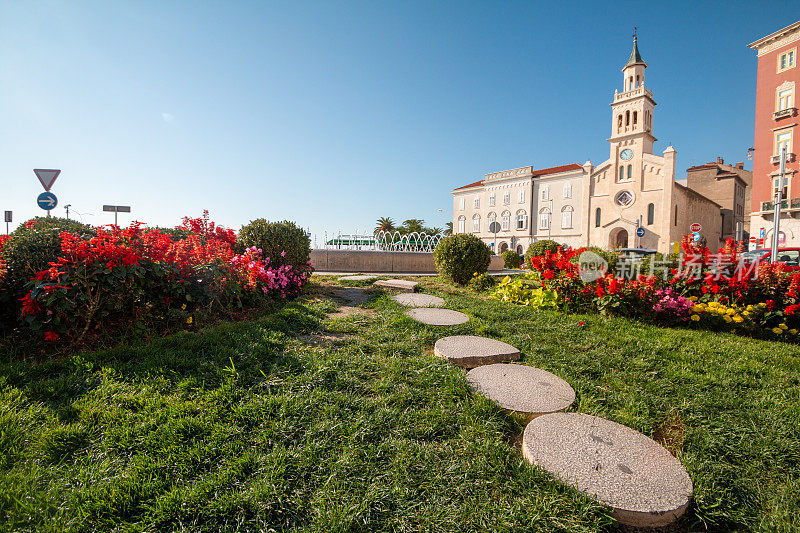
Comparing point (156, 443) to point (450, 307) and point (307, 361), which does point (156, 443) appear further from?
point (450, 307)

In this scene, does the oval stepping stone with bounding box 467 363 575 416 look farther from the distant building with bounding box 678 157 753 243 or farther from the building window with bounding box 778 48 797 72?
the distant building with bounding box 678 157 753 243

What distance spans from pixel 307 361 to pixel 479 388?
1.39m

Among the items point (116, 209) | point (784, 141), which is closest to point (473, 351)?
point (116, 209)

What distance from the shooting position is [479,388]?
2.54 meters

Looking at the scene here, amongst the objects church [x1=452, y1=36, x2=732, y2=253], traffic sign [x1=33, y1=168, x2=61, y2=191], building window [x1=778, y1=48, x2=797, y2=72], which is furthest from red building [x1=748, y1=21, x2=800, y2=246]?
traffic sign [x1=33, y1=168, x2=61, y2=191]

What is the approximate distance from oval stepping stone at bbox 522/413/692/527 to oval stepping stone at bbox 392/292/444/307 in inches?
131

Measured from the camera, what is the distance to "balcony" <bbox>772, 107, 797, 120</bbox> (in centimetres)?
2249

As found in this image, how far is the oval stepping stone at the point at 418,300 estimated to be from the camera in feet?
17.9

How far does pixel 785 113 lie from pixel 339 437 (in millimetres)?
34939

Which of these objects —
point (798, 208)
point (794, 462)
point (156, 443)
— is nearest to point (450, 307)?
point (794, 462)

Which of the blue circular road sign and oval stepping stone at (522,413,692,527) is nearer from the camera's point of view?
oval stepping stone at (522,413,692,527)

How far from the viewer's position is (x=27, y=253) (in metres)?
3.28

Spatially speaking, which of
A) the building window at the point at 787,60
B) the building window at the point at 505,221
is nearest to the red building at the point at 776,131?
the building window at the point at 787,60

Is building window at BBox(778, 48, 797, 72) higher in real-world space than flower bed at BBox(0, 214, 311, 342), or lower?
higher
